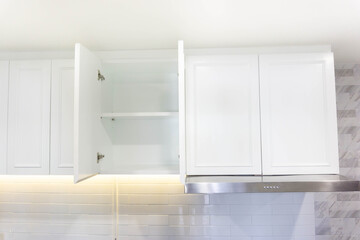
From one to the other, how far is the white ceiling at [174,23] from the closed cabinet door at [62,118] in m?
0.15

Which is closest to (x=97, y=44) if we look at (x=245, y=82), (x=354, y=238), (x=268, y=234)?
(x=245, y=82)

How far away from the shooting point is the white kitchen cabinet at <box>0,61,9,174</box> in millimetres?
1528

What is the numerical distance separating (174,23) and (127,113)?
1.87ft

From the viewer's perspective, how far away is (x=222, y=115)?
58.1 inches

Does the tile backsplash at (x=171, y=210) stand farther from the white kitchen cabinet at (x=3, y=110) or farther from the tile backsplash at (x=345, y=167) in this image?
the white kitchen cabinet at (x=3, y=110)

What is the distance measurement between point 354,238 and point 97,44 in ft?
6.95

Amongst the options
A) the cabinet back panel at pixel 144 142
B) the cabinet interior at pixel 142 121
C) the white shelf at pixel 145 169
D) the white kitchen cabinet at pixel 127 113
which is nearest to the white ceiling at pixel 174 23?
the white kitchen cabinet at pixel 127 113

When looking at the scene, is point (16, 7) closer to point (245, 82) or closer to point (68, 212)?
point (245, 82)

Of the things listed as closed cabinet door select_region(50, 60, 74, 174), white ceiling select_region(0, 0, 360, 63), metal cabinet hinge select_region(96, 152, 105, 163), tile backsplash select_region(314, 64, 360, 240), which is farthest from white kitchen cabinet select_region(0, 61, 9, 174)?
tile backsplash select_region(314, 64, 360, 240)

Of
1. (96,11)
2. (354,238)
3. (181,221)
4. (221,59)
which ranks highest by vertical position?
(96,11)

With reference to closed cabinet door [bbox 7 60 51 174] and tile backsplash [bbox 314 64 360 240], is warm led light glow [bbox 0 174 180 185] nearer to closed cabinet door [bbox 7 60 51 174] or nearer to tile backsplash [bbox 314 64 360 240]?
closed cabinet door [bbox 7 60 51 174]

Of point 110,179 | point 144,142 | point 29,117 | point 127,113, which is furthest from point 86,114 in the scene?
point 110,179

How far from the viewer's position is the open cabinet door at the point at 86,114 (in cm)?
123

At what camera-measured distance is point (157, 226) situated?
180 centimetres
